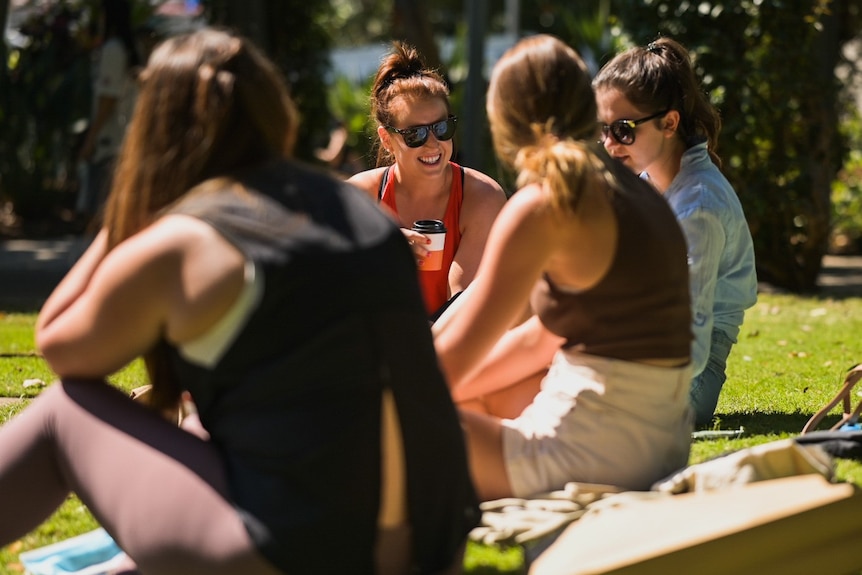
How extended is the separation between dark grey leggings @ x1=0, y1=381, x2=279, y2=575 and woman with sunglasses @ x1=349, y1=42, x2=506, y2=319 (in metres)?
2.21

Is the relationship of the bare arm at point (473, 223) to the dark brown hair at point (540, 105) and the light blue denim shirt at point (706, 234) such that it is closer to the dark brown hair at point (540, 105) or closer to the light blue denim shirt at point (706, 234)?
the light blue denim shirt at point (706, 234)

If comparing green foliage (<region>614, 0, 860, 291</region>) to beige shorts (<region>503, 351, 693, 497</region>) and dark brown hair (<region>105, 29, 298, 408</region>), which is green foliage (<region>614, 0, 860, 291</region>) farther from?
dark brown hair (<region>105, 29, 298, 408</region>)

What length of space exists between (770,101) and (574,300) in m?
6.61

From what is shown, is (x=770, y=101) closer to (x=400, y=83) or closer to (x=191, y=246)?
(x=400, y=83)

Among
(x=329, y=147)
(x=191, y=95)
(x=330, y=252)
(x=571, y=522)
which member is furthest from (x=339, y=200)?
(x=329, y=147)

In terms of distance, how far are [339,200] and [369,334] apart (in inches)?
11.1

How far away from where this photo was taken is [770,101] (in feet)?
29.9

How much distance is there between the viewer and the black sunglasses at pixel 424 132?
4789 mm

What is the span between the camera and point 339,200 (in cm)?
251

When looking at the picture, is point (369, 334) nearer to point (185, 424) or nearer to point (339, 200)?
point (339, 200)

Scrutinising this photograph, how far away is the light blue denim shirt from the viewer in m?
4.25

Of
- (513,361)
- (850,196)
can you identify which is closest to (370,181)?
(513,361)

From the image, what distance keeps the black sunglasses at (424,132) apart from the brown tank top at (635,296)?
72.1 inches

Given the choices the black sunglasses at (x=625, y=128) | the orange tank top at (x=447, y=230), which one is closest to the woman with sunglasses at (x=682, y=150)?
the black sunglasses at (x=625, y=128)
